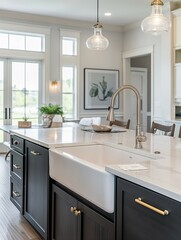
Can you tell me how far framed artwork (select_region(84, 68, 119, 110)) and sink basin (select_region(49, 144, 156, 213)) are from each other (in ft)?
18.3

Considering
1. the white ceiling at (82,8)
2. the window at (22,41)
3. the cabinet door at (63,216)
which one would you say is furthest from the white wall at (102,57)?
the cabinet door at (63,216)

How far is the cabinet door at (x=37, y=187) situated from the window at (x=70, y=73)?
502 centimetres

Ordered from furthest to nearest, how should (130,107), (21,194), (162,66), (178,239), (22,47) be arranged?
1. (130,107)
2. (22,47)
3. (162,66)
4. (21,194)
5. (178,239)

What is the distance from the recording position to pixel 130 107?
8.82 meters

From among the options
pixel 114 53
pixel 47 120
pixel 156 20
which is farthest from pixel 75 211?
pixel 114 53

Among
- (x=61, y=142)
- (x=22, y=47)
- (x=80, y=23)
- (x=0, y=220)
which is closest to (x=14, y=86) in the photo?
(x=22, y=47)

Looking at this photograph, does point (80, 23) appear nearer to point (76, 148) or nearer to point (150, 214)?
point (76, 148)

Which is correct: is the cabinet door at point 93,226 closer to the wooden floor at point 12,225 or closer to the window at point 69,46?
the wooden floor at point 12,225

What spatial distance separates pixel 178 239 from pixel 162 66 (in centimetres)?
597

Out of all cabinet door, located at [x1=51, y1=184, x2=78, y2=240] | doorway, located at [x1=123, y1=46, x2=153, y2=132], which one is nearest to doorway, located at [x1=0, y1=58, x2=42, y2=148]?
doorway, located at [x1=123, y1=46, x2=153, y2=132]

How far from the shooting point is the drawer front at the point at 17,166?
3064 mm

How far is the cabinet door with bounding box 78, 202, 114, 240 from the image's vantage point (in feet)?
5.23

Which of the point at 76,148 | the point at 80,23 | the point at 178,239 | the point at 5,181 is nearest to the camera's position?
the point at 178,239

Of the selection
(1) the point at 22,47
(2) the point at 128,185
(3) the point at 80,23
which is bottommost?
(2) the point at 128,185
